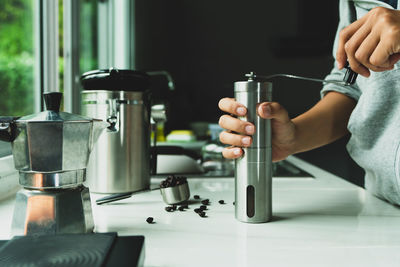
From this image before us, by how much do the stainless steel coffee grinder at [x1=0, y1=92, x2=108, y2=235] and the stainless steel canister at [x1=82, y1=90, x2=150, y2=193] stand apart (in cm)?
25

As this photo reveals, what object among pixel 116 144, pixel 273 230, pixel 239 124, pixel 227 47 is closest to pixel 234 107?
pixel 239 124

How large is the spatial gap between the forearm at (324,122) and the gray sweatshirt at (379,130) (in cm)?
9

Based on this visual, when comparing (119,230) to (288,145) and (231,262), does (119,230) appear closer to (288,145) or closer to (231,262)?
(231,262)

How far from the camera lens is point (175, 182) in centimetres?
73

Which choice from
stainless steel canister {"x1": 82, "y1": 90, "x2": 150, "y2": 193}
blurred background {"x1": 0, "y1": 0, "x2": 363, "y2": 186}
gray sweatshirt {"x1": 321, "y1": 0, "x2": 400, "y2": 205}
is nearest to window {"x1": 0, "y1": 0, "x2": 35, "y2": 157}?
stainless steel canister {"x1": 82, "y1": 90, "x2": 150, "y2": 193}

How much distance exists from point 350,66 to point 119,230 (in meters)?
0.48

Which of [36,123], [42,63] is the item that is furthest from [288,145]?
[42,63]

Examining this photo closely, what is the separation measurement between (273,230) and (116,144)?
38 cm

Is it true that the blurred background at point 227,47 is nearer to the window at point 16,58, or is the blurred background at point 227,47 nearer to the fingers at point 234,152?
the window at point 16,58

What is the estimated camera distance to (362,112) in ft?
2.65

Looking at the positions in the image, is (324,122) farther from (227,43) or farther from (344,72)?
(227,43)

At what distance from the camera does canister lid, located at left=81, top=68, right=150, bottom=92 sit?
76 centimetres

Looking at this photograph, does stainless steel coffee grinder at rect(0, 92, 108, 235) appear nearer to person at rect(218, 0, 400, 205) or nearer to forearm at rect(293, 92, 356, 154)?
person at rect(218, 0, 400, 205)

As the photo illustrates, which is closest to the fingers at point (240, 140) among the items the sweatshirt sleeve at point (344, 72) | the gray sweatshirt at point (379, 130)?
the gray sweatshirt at point (379, 130)
